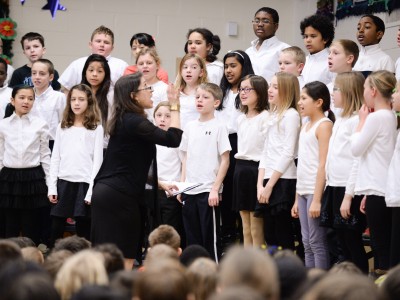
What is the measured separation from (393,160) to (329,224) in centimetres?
66

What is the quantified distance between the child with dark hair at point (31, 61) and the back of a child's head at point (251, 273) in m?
4.72

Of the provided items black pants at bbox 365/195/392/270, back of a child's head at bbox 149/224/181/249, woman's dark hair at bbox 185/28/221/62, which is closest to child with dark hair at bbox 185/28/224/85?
woman's dark hair at bbox 185/28/221/62

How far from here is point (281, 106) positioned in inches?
203

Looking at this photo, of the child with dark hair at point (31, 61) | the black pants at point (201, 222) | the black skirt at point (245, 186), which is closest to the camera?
the black skirt at point (245, 186)

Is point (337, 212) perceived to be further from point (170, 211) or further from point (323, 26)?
point (323, 26)

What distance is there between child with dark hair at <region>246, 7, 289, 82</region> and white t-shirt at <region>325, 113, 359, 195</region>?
161 cm

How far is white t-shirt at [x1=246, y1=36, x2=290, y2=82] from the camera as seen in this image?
6.15 m

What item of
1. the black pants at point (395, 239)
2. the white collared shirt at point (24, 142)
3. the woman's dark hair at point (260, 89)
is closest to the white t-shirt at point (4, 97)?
the white collared shirt at point (24, 142)

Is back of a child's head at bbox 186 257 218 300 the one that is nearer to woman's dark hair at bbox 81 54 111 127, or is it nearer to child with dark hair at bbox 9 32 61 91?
woman's dark hair at bbox 81 54 111 127

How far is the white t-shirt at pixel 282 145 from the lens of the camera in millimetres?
5021

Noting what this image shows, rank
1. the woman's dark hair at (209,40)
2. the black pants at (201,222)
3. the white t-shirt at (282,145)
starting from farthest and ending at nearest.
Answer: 1. the woman's dark hair at (209,40)
2. the black pants at (201,222)
3. the white t-shirt at (282,145)

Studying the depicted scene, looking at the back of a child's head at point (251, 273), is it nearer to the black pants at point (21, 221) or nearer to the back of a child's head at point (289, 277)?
the back of a child's head at point (289, 277)

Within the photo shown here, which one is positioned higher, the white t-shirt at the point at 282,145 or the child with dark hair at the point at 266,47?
the child with dark hair at the point at 266,47

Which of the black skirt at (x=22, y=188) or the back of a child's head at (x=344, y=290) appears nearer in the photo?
the back of a child's head at (x=344, y=290)
